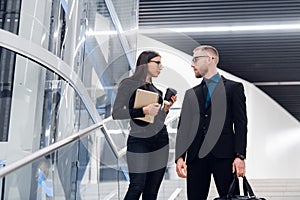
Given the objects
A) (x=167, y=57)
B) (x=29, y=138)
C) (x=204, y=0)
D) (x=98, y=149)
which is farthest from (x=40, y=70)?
(x=167, y=57)

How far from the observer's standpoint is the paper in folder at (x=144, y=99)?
2990 mm

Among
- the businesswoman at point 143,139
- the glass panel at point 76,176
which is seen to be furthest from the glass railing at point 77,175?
the businesswoman at point 143,139

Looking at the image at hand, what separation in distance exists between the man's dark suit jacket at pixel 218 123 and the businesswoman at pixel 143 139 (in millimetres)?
Answer: 251

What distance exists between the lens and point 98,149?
11.9 feet

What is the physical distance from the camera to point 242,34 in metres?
10.2

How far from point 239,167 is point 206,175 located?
22cm

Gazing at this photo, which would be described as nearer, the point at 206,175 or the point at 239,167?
the point at 239,167

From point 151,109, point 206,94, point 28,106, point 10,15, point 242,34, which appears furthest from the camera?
point 242,34

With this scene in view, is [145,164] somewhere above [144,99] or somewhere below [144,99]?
below

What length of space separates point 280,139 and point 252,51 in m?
3.00

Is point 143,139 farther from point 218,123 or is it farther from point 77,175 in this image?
point 77,175

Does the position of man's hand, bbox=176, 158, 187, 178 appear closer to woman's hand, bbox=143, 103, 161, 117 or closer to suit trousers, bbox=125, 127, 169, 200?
suit trousers, bbox=125, 127, 169, 200

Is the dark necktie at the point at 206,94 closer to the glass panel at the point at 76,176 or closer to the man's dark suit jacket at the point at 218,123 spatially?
the man's dark suit jacket at the point at 218,123

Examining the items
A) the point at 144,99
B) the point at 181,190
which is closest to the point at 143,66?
the point at 144,99
